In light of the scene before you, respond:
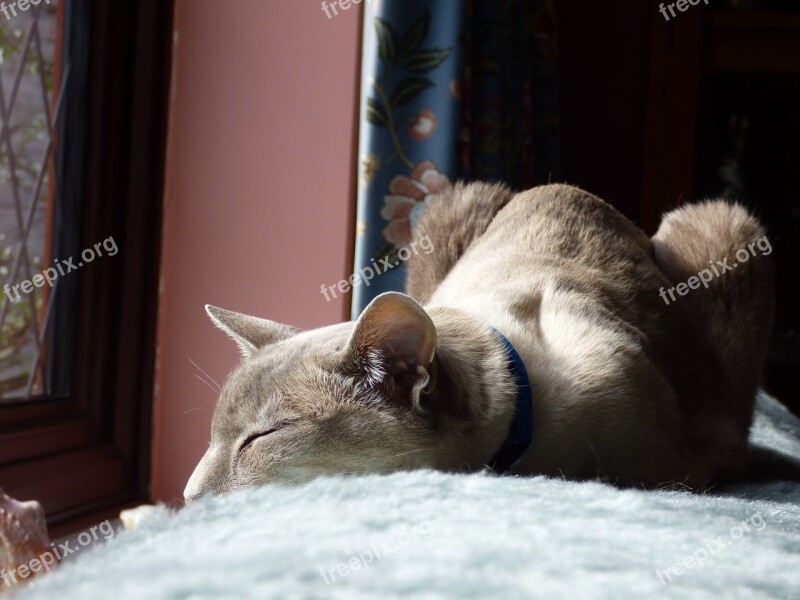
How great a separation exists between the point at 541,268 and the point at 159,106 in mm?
761

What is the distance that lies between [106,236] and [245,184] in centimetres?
28

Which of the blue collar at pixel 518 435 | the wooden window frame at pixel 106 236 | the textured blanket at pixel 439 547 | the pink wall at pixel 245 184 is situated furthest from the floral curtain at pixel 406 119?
the textured blanket at pixel 439 547

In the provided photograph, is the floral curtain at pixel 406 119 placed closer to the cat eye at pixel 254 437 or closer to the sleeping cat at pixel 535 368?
the sleeping cat at pixel 535 368

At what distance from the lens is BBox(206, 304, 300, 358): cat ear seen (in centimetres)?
100

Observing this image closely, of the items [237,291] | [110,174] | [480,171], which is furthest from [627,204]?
[110,174]

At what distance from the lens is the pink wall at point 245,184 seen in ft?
5.12

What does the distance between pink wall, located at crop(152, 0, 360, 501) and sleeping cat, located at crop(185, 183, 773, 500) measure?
31cm

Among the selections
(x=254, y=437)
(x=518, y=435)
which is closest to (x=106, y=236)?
(x=254, y=437)

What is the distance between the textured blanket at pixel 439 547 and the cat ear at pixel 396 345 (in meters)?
0.17

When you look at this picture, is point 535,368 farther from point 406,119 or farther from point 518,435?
point 406,119

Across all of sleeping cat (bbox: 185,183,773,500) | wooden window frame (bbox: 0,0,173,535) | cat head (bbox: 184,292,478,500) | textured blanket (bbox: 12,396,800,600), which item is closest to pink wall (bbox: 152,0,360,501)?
wooden window frame (bbox: 0,0,173,535)

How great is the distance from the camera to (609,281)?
3.92 feet

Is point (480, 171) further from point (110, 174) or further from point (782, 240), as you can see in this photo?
point (782, 240)

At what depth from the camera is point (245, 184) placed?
1597mm
